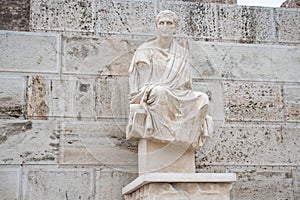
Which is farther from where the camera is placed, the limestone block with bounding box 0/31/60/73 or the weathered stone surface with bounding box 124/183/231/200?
the limestone block with bounding box 0/31/60/73

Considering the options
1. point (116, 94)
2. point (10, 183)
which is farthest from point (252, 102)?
point (10, 183)

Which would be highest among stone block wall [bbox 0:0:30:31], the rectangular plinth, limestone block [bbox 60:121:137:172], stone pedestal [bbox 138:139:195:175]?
stone block wall [bbox 0:0:30:31]

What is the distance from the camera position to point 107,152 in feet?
18.1

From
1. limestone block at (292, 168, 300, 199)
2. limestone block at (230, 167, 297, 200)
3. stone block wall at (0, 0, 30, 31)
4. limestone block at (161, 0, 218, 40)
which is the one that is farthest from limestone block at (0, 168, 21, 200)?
limestone block at (292, 168, 300, 199)

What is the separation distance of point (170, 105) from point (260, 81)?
160cm

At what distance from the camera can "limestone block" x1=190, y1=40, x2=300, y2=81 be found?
19.9 ft

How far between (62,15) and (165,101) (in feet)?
5.72

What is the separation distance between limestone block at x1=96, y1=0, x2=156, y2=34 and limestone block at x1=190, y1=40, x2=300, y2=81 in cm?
58

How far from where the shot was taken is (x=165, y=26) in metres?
5.34

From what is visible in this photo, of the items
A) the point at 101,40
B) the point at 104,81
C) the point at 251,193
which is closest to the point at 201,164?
the point at 251,193

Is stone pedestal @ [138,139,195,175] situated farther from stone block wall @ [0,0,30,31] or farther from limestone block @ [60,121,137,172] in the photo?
stone block wall @ [0,0,30,31]

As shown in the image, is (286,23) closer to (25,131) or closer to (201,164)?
(201,164)

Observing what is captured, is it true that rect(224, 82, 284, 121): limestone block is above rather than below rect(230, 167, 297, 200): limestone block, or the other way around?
above

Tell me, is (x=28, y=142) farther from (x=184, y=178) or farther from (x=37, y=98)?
(x=184, y=178)
